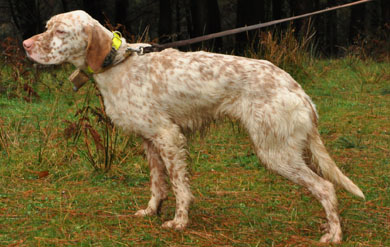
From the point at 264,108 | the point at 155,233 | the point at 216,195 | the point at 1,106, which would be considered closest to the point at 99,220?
the point at 155,233

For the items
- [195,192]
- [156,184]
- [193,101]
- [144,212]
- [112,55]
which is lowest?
[195,192]

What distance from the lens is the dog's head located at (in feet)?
12.0

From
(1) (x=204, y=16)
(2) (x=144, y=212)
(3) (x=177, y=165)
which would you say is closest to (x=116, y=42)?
(3) (x=177, y=165)

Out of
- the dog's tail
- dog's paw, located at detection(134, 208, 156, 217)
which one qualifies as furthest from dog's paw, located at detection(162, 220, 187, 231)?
the dog's tail

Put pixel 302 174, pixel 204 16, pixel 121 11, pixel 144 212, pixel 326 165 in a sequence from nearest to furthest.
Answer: pixel 302 174 < pixel 326 165 < pixel 144 212 < pixel 204 16 < pixel 121 11

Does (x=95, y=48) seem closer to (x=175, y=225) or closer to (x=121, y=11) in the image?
(x=175, y=225)

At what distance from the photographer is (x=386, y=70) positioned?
395 inches

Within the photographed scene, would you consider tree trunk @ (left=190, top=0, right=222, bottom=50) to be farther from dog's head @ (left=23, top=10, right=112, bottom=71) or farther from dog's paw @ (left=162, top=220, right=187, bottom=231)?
dog's paw @ (left=162, top=220, right=187, bottom=231)

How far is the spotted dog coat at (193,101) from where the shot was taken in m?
3.52

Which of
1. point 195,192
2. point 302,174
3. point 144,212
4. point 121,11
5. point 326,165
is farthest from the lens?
point 121,11

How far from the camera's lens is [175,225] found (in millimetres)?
3822

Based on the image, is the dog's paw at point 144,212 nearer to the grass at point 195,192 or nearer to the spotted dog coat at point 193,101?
the grass at point 195,192

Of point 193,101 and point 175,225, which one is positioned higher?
point 193,101

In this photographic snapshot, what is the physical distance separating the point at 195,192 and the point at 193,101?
116 centimetres
